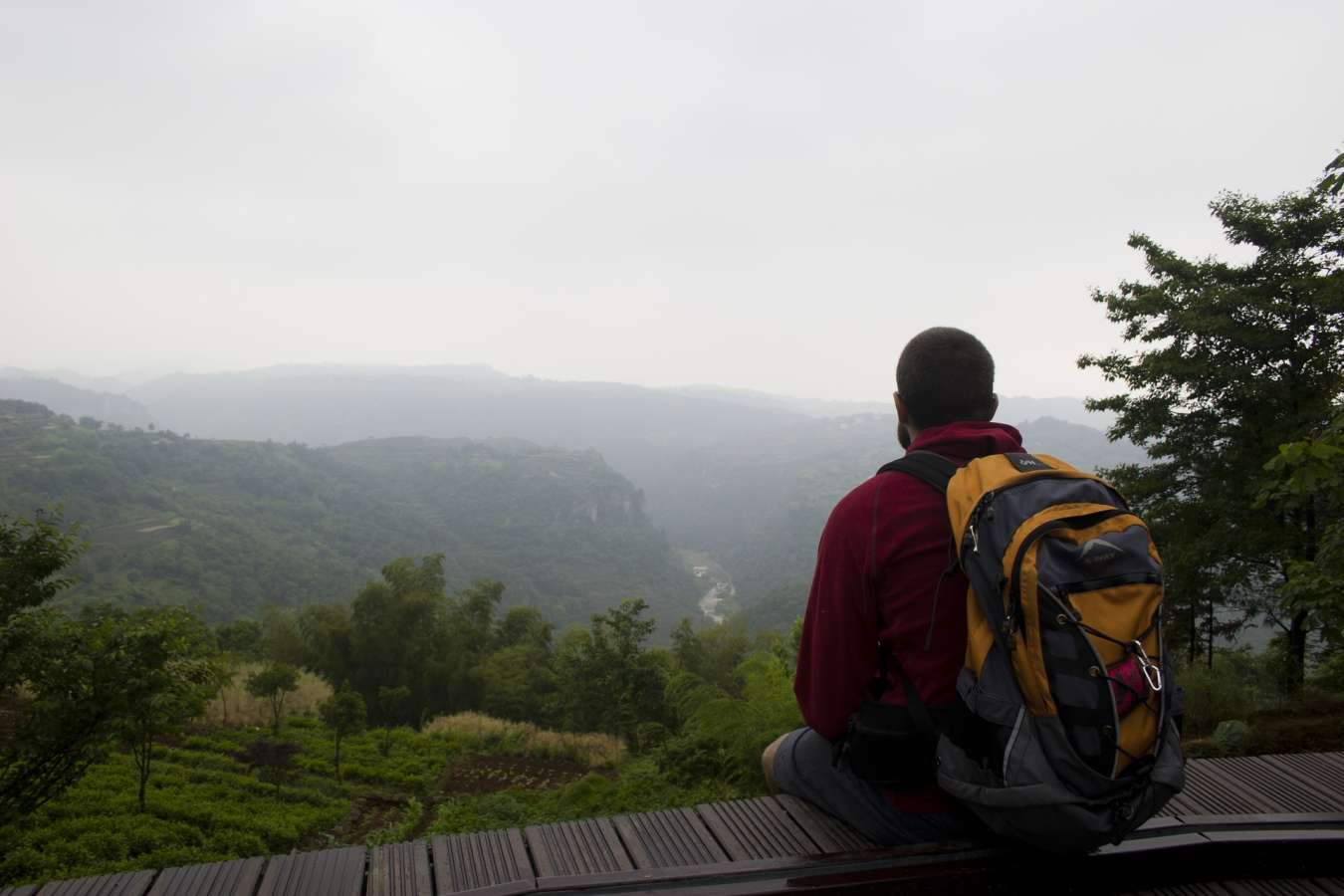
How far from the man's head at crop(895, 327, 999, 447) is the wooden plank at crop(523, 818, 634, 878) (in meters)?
1.62

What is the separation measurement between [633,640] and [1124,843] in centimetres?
2026

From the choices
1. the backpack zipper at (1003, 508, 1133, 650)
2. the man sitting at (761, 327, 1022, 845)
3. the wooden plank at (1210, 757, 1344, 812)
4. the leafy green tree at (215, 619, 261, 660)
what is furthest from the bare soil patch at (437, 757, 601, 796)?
the leafy green tree at (215, 619, 261, 660)

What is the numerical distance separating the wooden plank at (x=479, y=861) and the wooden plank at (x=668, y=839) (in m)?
0.33

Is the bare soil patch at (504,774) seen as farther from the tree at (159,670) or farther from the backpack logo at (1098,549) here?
the backpack logo at (1098,549)

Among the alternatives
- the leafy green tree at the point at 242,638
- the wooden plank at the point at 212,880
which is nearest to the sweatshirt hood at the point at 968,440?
the wooden plank at the point at 212,880

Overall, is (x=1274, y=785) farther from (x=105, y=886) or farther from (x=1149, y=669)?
(x=105, y=886)

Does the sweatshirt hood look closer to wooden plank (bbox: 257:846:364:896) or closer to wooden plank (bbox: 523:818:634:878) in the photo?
wooden plank (bbox: 523:818:634:878)

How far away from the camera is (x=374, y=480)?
119312 mm

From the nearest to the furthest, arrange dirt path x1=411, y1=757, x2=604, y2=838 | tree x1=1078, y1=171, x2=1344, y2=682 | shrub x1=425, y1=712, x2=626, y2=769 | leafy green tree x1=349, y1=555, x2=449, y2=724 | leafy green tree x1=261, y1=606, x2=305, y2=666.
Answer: tree x1=1078, y1=171, x2=1344, y2=682, dirt path x1=411, y1=757, x2=604, y2=838, shrub x1=425, y1=712, x2=626, y2=769, leafy green tree x1=349, y1=555, x2=449, y2=724, leafy green tree x1=261, y1=606, x2=305, y2=666

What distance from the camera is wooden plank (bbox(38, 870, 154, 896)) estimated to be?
186 cm

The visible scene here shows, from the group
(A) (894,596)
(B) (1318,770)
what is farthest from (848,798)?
(B) (1318,770)

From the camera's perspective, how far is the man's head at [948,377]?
198 centimetres

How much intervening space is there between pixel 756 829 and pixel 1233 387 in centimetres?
998

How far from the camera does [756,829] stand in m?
2.19
